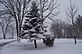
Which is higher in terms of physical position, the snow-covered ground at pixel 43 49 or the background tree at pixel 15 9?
the background tree at pixel 15 9

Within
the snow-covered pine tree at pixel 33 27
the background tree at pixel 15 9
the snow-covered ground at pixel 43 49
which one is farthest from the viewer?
the background tree at pixel 15 9

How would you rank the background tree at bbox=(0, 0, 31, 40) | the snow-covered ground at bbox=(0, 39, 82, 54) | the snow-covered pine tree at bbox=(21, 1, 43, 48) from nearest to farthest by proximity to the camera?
the snow-covered ground at bbox=(0, 39, 82, 54)
the snow-covered pine tree at bbox=(21, 1, 43, 48)
the background tree at bbox=(0, 0, 31, 40)

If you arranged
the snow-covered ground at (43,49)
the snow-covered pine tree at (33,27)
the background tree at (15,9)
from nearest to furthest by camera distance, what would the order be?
the snow-covered ground at (43,49), the snow-covered pine tree at (33,27), the background tree at (15,9)

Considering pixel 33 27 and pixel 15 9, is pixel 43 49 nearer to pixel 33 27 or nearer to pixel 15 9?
pixel 33 27

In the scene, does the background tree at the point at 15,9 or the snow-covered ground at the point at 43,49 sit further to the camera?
the background tree at the point at 15,9

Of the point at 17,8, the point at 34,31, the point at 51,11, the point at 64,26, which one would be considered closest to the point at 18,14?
the point at 17,8

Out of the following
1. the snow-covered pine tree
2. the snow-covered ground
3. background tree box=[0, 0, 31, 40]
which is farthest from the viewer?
background tree box=[0, 0, 31, 40]

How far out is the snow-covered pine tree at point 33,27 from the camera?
14.6 m

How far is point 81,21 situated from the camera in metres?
49.4

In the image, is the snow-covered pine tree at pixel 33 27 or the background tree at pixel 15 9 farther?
the background tree at pixel 15 9

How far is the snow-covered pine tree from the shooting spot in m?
14.6

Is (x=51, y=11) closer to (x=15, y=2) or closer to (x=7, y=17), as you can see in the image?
(x=15, y=2)

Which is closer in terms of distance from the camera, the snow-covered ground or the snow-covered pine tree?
the snow-covered ground

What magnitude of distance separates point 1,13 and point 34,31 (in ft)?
39.9
